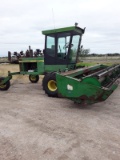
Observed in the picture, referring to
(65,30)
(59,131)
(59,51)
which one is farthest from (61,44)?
(59,131)

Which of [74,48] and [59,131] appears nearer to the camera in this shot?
[59,131]

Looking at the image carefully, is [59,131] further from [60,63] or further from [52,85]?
[60,63]

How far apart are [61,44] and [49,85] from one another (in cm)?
200

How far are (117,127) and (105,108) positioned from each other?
1556mm

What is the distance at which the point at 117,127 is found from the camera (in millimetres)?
4691

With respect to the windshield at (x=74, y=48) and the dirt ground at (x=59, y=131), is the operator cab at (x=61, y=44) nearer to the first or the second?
the windshield at (x=74, y=48)

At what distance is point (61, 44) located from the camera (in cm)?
891

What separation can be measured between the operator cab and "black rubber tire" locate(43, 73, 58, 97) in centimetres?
160

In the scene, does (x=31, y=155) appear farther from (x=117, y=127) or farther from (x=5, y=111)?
(x=5, y=111)

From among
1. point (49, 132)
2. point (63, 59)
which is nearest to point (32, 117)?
point (49, 132)

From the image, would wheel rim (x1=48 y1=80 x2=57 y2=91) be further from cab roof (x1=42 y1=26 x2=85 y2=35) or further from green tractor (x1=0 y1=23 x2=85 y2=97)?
cab roof (x1=42 y1=26 x2=85 y2=35)

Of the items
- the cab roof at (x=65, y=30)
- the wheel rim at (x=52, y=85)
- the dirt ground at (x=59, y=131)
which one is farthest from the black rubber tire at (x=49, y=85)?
the cab roof at (x=65, y=30)

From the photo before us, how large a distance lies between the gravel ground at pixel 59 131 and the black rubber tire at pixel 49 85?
0.63m

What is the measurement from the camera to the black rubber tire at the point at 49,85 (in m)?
7.54
